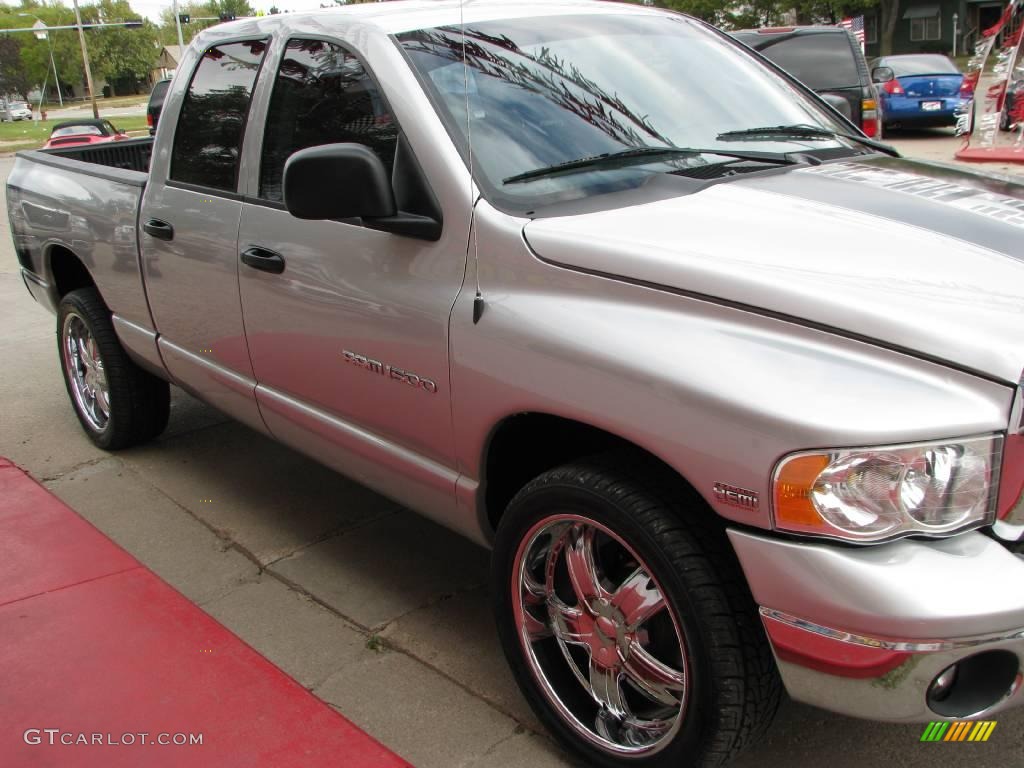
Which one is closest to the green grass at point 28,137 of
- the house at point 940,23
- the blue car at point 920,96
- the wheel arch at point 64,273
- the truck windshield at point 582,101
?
the blue car at point 920,96

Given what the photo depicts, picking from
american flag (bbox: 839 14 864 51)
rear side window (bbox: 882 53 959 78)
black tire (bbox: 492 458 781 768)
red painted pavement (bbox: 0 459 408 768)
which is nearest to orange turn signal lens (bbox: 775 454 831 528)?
black tire (bbox: 492 458 781 768)

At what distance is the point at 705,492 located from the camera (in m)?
2.18

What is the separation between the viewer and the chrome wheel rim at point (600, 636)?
2.46 m

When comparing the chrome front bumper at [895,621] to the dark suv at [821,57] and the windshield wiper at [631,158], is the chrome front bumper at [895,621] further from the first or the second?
the dark suv at [821,57]

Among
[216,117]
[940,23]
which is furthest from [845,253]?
[940,23]

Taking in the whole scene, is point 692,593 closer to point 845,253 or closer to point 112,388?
point 845,253

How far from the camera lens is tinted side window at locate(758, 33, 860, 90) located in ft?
35.3

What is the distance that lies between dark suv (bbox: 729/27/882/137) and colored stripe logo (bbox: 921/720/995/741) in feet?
30.4

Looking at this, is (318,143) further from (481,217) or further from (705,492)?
(705,492)

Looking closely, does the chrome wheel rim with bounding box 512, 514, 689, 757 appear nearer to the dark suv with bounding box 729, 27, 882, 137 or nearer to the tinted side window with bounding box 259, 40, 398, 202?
the tinted side window with bounding box 259, 40, 398, 202

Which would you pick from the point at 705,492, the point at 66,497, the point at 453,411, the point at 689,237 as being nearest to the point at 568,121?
the point at 689,237

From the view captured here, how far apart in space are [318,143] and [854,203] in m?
1.68

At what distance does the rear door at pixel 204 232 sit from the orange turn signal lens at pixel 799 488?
223cm

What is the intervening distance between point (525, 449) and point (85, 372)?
10.7 ft
